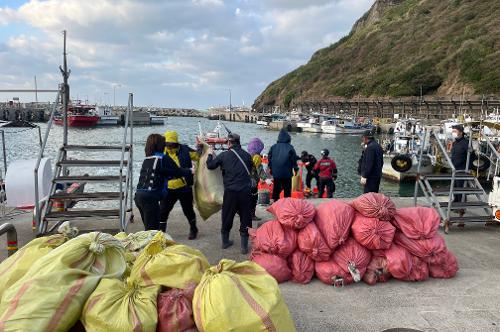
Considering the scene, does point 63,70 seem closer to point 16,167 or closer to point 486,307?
point 16,167

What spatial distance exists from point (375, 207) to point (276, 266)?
4.23 feet

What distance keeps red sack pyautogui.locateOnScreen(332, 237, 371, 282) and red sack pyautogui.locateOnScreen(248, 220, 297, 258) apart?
1.67 ft

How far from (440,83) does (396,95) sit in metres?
6.61

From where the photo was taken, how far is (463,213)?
7281 millimetres

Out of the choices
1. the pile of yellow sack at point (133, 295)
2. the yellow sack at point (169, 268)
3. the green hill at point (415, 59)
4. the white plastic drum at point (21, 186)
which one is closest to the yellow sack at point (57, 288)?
the pile of yellow sack at point (133, 295)

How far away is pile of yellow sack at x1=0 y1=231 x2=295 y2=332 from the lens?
8.19 feet

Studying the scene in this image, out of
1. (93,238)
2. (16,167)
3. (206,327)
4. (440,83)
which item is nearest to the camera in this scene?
(206,327)

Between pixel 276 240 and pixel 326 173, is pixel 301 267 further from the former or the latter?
pixel 326 173

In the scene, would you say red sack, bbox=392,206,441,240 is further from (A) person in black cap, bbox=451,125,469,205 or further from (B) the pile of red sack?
(A) person in black cap, bbox=451,125,469,205

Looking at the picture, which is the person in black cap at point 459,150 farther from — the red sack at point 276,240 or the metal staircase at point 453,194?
the red sack at point 276,240

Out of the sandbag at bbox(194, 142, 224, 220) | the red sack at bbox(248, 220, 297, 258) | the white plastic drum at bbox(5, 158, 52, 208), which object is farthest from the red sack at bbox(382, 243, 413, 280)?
the white plastic drum at bbox(5, 158, 52, 208)

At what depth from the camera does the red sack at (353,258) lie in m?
4.51

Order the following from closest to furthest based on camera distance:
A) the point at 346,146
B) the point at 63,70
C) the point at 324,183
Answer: the point at 63,70
the point at 324,183
the point at 346,146

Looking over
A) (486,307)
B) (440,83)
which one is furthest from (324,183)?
(440,83)
